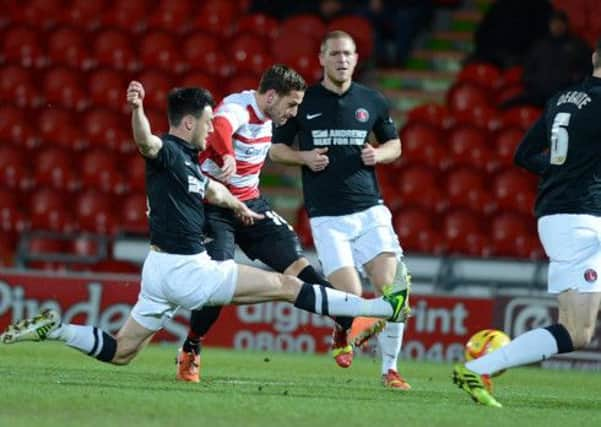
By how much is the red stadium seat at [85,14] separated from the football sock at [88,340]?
33.4ft

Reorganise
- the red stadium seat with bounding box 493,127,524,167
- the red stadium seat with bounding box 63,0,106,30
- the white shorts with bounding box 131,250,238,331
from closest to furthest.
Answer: the white shorts with bounding box 131,250,238,331 → the red stadium seat with bounding box 493,127,524,167 → the red stadium seat with bounding box 63,0,106,30

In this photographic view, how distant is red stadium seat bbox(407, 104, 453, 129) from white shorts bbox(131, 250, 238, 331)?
8.75 meters

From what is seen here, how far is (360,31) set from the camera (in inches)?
695

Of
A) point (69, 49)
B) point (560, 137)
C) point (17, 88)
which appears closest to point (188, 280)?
point (560, 137)

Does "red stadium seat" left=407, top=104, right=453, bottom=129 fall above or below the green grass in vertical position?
above

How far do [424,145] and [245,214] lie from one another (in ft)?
27.1

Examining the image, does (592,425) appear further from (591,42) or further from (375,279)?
(591,42)

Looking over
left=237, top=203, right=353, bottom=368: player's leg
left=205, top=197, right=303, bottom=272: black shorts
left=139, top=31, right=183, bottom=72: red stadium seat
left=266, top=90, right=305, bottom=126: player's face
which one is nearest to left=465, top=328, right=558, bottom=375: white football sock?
left=237, top=203, right=353, bottom=368: player's leg

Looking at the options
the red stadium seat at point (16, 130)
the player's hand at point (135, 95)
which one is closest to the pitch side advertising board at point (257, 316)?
the red stadium seat at point (16, 130)

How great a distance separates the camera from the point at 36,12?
60.7ft

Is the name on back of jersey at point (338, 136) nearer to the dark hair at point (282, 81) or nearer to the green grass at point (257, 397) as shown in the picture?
the dark hair at point (282, 81)

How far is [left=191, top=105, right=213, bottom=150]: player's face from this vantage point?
855cm

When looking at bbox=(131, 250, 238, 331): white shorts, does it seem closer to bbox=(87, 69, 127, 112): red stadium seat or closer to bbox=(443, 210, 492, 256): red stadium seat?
bbox=(443, 210, 492, 256): red stadium seat

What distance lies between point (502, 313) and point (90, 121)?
5956 millimetres
